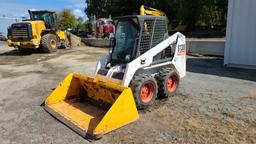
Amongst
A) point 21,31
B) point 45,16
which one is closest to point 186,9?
point 45,16

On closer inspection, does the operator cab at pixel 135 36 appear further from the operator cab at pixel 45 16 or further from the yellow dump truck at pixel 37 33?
the operator cab at pixel 45 16

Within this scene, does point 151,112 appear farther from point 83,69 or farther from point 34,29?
point 34,29

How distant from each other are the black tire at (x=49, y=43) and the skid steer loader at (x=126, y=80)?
1037 centimetres

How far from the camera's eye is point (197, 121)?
4.69 meters

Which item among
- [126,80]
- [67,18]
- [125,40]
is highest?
[67,18]

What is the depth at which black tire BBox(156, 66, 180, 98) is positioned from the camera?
5730 mm

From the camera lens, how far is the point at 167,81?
19.2 ft

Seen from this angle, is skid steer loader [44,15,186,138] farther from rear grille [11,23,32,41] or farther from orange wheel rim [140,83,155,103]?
rear grille [11,23,32,41]

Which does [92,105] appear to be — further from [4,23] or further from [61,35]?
[4,23]

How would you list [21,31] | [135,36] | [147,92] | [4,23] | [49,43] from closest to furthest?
1. [147,92]
2. [135,36]
3. [21,31]
4. [49,43]
5. [4,23]

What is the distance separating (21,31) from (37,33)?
0.87 meters

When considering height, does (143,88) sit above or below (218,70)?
above

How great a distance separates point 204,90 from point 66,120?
3.71 meters

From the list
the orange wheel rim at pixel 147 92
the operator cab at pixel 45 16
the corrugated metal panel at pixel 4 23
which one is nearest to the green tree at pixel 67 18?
the corrugated metal panel at pixel 4 23
